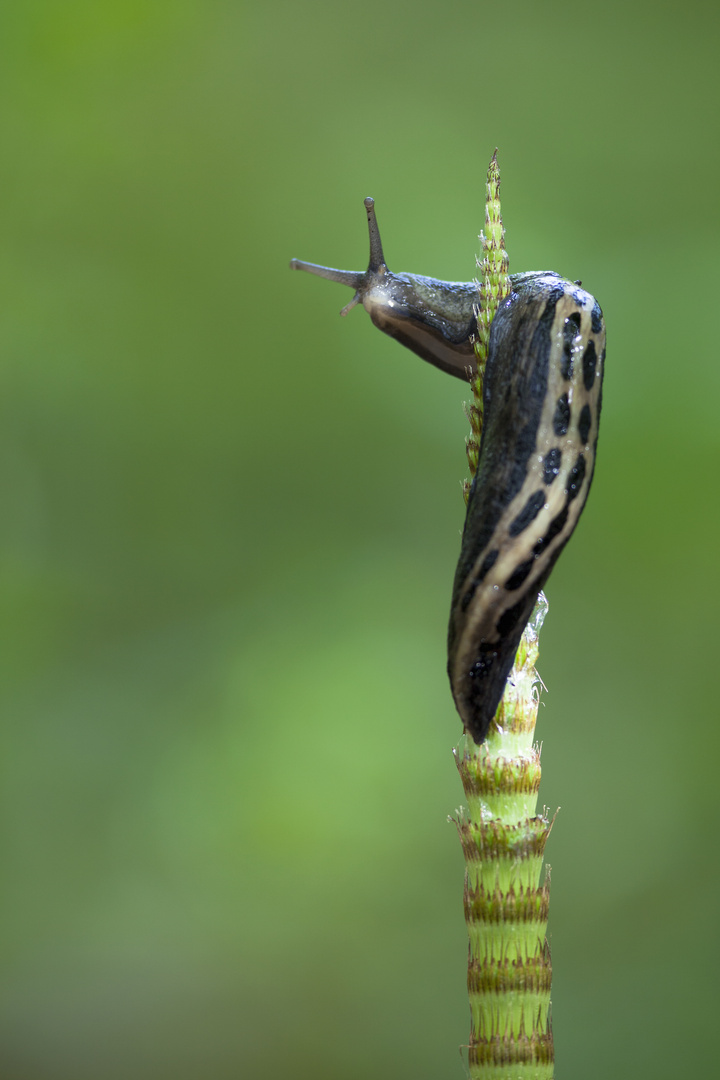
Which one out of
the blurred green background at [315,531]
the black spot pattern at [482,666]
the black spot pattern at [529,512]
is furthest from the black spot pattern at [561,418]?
the blurred green background at [315,531]

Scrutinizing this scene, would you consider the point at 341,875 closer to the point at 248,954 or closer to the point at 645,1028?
the point at 248,954

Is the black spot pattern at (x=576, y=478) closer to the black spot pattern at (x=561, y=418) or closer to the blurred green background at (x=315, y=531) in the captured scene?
the black spot pattern at (x=561, y=418)

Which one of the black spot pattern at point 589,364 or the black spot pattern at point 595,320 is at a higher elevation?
the black spot pattern at point 595,320

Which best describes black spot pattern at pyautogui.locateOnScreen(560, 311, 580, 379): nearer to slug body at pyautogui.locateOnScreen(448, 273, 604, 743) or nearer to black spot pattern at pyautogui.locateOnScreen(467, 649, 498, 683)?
slug body at pyautogui.locateOnScreen(448, 273, 604, 743)

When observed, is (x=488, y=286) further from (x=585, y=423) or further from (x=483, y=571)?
(x=483, y=571)

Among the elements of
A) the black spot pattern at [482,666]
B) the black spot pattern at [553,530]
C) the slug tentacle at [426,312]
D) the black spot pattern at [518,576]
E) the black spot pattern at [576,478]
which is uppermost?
the slug tentacle at [426,312]

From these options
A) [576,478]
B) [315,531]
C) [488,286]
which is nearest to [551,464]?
[576,478]
